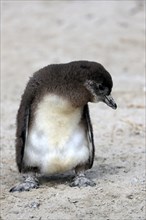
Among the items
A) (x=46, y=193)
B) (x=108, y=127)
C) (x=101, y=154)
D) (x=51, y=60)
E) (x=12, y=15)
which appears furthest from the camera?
(x=12, y=15)

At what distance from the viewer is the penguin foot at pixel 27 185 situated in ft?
19.0

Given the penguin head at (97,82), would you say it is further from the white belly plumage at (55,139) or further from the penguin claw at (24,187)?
the penguin claw at (24,187)

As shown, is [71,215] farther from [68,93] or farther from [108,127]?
[108,127]

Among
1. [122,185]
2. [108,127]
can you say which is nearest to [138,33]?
[108,127]

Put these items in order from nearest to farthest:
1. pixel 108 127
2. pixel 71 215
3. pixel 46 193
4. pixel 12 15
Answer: pixel 71 215 < pixel 46 193 < pixel 108 127 < pixel 12 15

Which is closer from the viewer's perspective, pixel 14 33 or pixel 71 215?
pixel 71 215

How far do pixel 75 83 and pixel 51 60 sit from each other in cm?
540

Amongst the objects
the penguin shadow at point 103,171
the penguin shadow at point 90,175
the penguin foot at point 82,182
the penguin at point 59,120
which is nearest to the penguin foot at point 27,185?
the penguin at point 59,120

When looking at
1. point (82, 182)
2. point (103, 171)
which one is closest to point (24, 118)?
point (82, 182)

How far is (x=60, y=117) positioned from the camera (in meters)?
5.72

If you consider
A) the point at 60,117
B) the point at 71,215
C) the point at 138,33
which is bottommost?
the point at 71,215

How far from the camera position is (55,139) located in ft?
19.1

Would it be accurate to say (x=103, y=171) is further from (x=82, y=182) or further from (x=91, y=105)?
(x=91, y=105)

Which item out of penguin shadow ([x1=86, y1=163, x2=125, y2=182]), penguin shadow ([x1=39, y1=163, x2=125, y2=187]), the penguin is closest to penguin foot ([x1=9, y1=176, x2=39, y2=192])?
the penguin
